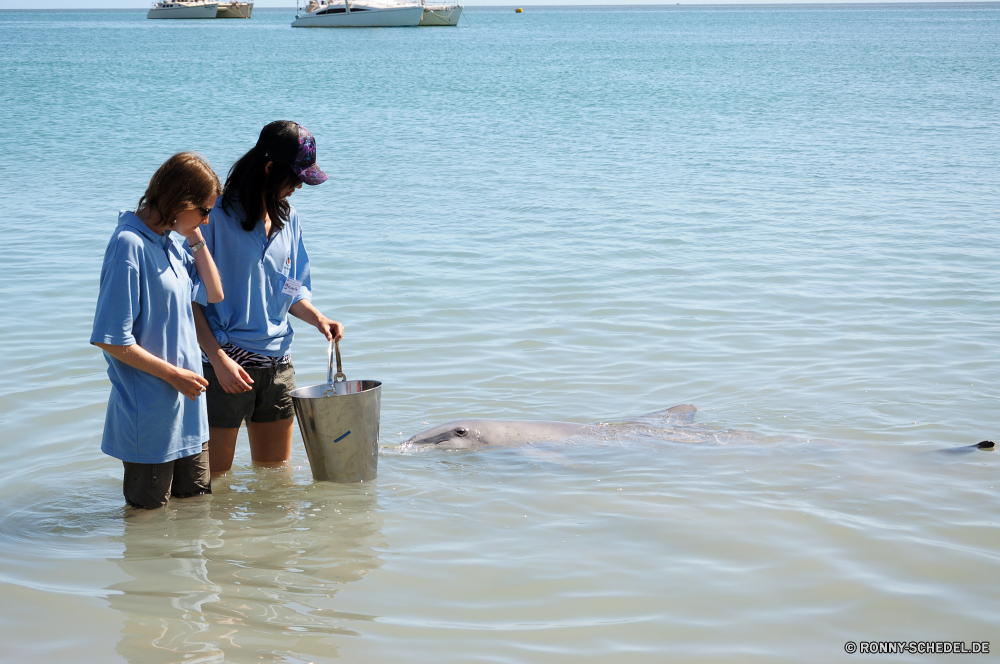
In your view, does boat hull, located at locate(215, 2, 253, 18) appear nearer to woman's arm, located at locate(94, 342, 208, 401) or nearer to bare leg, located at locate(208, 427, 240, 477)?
bare leg, located at locate(208, 427, 240, 477)

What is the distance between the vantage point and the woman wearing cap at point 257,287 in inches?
166

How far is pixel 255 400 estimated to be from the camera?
4625 mm

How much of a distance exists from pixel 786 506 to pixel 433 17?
114440 millimetres

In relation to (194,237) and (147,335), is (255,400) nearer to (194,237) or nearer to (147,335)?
(147,335)

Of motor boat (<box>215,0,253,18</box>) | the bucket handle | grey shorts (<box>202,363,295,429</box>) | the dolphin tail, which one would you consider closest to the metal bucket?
the bucket handle

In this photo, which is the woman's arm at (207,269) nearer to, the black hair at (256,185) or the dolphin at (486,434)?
the black hair at (256,185)

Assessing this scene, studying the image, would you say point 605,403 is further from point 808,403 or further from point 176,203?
point 176,203

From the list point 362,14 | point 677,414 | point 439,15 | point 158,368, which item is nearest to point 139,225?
point 158,368

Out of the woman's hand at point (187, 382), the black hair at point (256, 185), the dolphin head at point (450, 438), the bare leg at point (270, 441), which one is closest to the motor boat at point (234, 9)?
the dolphin head at point (450, 438)

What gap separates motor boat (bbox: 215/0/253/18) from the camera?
142 m

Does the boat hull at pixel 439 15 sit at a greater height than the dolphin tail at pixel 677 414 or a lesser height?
greater

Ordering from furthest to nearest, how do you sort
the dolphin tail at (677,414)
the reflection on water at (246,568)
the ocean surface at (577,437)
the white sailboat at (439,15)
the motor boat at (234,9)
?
the motor boat at (234,9) → the white sailboat at (439,15) → the dolphin tail at (677,414) → the ocean surface at (577,437) → the reflection on water at (246,568)

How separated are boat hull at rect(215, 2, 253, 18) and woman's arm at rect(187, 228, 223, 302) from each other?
15112 centimetres

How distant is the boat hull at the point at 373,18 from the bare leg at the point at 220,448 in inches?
4041
